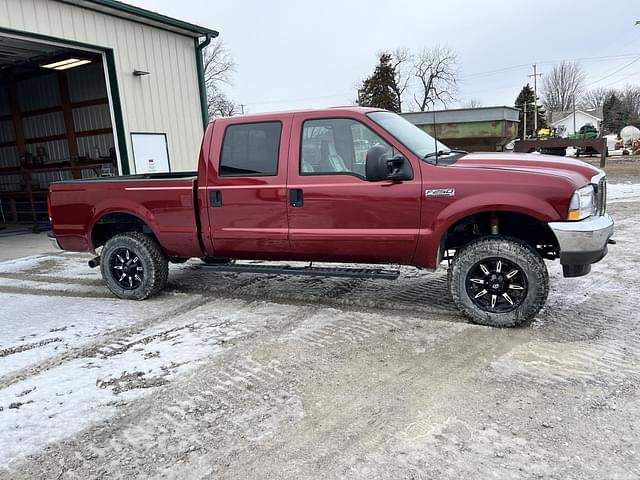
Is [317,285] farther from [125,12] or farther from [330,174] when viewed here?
[125,12]

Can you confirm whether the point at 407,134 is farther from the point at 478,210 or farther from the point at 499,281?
the point at 499,281

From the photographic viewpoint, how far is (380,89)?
41906 mm

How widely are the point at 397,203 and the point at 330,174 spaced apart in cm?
70

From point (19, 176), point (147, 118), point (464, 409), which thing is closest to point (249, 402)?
point (464, 409)

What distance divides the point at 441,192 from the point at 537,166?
0.83m

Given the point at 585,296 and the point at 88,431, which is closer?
the point at 88,431

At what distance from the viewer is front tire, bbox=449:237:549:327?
12.9 ft

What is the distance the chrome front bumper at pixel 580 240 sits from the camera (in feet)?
12.4

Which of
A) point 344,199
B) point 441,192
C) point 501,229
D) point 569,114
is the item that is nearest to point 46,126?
point 344,199

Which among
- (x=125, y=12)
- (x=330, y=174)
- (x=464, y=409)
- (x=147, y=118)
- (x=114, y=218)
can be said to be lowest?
(x=464, y=409)

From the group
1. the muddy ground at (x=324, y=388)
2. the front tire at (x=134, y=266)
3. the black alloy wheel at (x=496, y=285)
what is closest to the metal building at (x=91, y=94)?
the front tire at (x=134, y=266)

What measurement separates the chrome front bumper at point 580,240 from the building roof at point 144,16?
9.17 m

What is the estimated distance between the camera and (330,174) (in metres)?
4.48

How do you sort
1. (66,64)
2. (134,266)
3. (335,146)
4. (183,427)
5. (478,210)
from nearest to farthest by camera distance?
(183,427), (478,210), (335,146), (134,266), (66,64)
